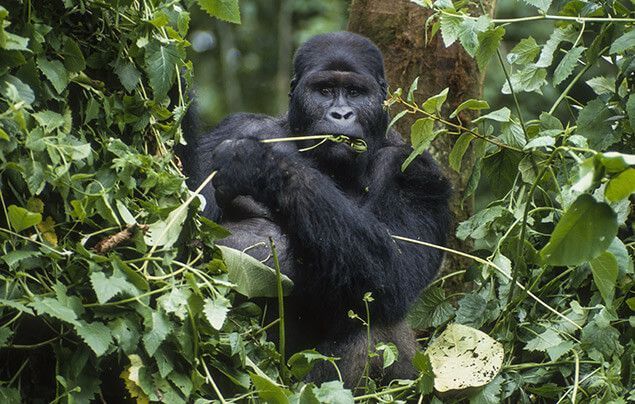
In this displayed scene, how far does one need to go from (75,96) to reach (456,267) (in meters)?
2.35

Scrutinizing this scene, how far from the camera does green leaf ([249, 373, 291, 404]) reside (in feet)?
7.70

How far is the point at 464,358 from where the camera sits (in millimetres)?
3152

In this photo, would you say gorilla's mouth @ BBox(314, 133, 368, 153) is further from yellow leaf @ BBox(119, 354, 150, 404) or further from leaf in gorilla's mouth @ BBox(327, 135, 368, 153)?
yellow leaf @ BBox(119, 354, 150, 404)

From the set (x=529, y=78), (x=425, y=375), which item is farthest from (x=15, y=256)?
(x=529, y=78)

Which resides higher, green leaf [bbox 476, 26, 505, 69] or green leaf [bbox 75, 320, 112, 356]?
green leaf [bbox 476, 26, 505, 69]

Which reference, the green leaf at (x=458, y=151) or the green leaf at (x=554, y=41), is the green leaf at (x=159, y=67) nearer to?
the green leaf at (x=458, y=151)

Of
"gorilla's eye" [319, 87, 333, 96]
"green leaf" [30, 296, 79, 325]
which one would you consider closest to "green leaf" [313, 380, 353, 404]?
"green leaf" [30, 296, 79, 325]

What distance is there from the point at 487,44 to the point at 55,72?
4.58 ft

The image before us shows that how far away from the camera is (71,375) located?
2.16 metres

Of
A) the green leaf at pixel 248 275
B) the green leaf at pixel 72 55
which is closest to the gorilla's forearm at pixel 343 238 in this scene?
the green leaf at pixel 248 275

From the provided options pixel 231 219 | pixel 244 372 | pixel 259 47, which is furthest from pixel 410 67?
pixel 259 47

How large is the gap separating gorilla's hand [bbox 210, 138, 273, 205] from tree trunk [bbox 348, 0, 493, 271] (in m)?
1.15

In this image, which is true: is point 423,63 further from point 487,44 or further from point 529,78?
point 487,44

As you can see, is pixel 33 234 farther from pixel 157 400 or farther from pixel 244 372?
pixel 244 372
